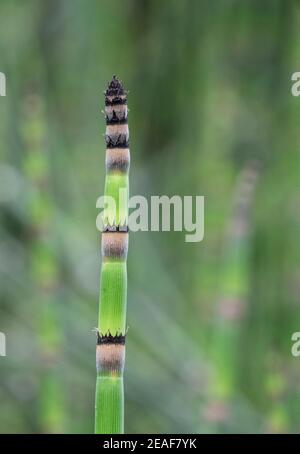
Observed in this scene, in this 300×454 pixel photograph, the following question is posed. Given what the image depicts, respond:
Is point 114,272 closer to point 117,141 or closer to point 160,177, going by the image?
point 117,141

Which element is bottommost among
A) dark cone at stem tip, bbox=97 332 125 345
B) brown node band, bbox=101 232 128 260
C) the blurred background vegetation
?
dark cone at stem tip, bbox=97 332 125 345

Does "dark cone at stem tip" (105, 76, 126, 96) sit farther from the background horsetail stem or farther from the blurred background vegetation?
the blurred background vegetation

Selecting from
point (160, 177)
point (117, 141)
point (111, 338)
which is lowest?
point (111, 338)

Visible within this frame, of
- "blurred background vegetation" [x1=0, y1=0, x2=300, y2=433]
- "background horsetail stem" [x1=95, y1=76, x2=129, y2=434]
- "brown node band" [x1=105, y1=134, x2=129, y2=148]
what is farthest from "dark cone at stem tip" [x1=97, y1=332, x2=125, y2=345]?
"blurred background vegetation" [x1=0, y1=0, x2=300, y2=433]

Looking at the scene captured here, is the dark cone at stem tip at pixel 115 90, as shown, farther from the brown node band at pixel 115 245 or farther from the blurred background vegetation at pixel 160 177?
the blurred background vegetation at pixel 160 177

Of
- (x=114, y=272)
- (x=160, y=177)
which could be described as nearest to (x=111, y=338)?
(x=114, y=272)
